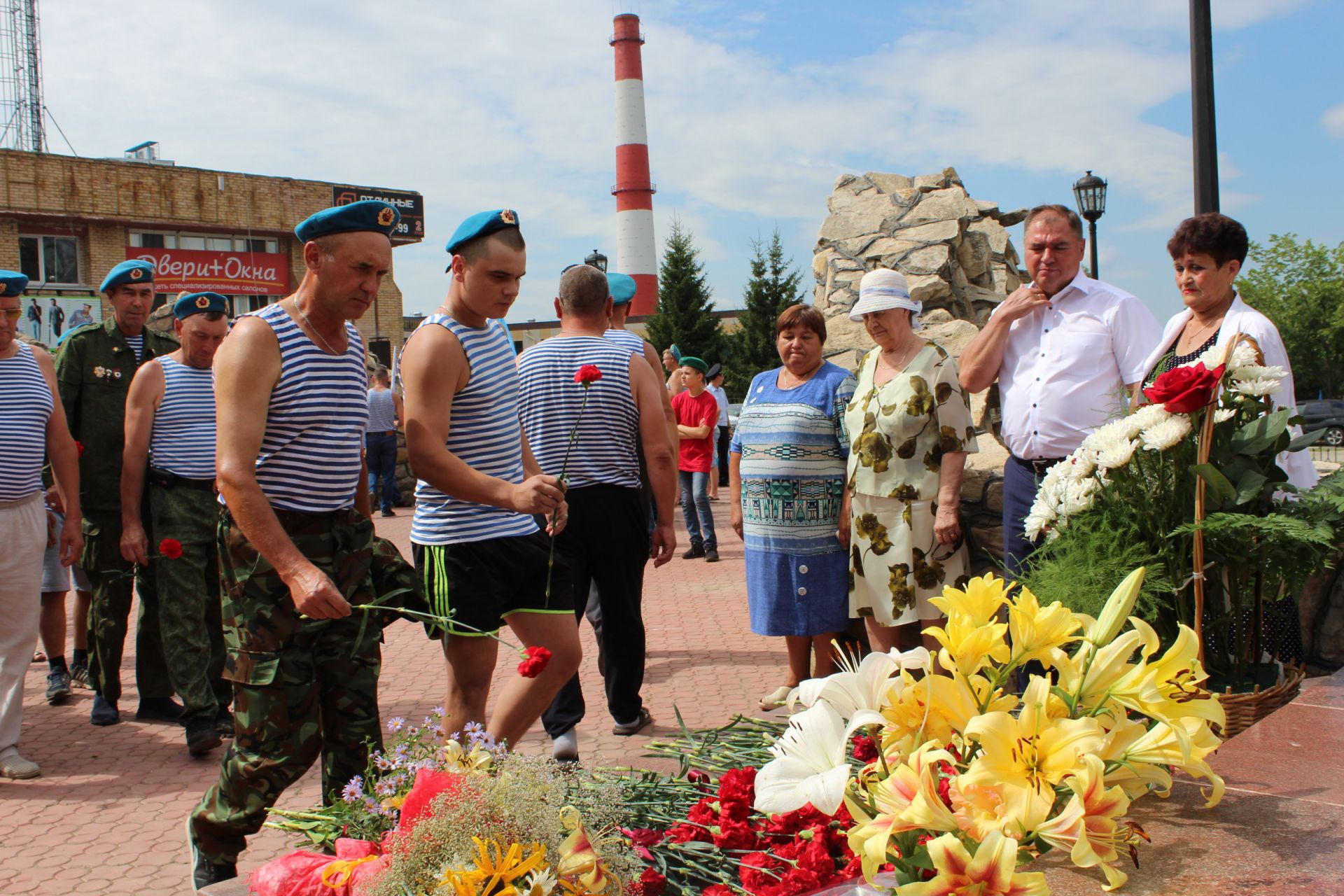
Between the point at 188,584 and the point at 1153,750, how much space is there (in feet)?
15.7

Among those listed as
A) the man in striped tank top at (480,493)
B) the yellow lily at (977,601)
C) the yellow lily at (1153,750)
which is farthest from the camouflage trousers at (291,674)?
the yellow lily at (1153,750)

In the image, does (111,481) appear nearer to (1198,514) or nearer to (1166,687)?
(1198,514)

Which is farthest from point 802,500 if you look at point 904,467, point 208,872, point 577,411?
point 208,872

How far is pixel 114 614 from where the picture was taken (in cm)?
541

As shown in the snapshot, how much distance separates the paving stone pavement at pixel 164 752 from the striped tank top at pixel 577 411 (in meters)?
1.23

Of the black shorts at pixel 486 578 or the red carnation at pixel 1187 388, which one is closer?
the red carnation at pixel 1187 388

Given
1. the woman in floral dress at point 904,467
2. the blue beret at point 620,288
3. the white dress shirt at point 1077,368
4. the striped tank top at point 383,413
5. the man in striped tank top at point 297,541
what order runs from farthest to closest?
the striped tank top at point 383,413
the blue beret at point 620,288
the woman in floral dress at point 904,467
the white dress shirt at point 1077,368
the man in striped tank top at point 297,541

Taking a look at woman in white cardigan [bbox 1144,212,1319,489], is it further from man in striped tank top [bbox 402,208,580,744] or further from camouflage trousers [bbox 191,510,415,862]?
camouflage trousers [bbox 191,510,415,862]

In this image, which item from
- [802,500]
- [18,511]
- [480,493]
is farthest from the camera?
[802,500]

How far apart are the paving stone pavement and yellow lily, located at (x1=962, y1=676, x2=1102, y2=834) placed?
9.03 ft

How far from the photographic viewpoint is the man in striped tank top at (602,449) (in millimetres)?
4758

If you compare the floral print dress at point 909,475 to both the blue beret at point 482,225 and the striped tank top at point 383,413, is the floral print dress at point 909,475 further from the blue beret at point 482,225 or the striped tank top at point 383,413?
the striped tank top at point 383,413

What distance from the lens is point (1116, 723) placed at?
1406mm

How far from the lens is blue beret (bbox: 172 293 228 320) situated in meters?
5.17
